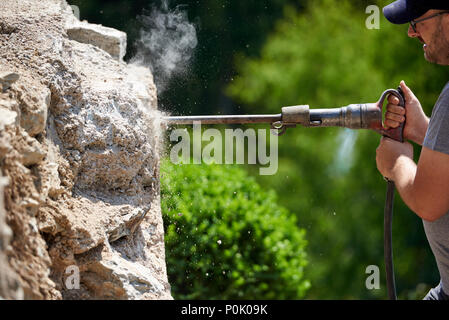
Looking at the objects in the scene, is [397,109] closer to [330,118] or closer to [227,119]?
[330,118]

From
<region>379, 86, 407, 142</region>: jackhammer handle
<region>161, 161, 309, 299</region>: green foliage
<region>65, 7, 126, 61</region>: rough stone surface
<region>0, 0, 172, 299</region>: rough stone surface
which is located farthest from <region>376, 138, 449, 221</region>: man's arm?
<region>161, 161, 309, 299</region>: green foliage

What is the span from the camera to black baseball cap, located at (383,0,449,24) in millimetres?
1657

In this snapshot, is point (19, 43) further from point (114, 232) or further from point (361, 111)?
point (361, 111)

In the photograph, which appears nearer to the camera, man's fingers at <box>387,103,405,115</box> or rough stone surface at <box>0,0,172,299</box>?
rough stone surface at <box>0,0,172,299</box>

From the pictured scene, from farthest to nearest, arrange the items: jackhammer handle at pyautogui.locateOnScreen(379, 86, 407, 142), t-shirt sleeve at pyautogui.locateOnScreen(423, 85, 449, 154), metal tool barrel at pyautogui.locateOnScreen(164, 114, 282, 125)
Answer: metal tool barrel at pyautogui.locateOnScreen(164, 114, 282, 125) → jackhammer handle at pyautogui.locateOnScreen(379, 86, 407, 142) → t-shirt sleeve at pyautogui.locateOnScreen(423, 85, 449, 154)

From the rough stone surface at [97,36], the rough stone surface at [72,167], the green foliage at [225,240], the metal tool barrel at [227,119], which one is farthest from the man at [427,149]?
the green foliage at [225,240]

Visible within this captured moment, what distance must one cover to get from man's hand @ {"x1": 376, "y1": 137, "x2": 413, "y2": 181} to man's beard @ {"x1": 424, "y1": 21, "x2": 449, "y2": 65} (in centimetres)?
32

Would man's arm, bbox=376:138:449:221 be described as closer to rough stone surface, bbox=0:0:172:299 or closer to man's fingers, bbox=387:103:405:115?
man's fingers, bbox=387:103:405:115

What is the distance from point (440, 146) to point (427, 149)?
1.7 inches

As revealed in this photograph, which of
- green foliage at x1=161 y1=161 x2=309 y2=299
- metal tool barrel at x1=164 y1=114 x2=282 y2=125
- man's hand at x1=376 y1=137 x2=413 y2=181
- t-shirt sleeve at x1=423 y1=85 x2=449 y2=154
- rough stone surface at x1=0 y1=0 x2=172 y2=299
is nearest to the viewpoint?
rough stone surface at x1=0 y1=0 x2=172 y2=299

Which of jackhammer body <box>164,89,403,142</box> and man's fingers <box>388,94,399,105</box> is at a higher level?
man's fingers <box>388,94,399,105</box>

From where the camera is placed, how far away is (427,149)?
1567 mm

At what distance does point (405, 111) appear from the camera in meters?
2.01

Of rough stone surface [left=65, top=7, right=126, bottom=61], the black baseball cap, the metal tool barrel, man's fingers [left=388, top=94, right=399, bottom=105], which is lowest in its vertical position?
the metal tool barrel
